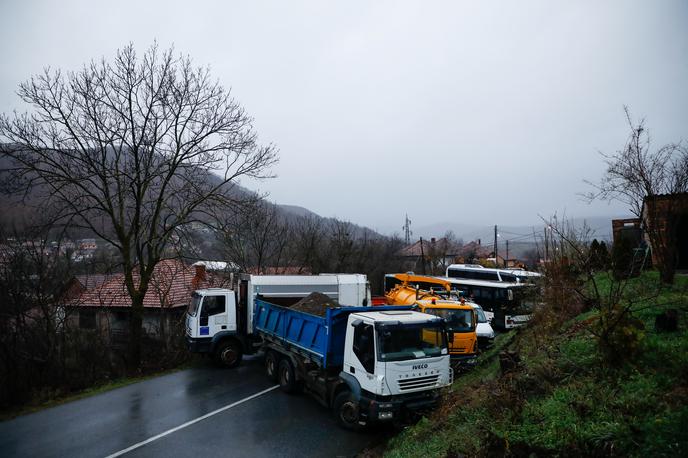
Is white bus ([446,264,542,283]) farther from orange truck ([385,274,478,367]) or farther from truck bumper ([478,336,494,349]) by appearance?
orange truck ([385,274,478,367])

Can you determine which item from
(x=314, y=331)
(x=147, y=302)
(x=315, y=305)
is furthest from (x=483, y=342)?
(x=147, y=302)

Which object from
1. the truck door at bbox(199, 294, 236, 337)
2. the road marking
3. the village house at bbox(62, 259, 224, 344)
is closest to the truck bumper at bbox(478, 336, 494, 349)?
the road marking

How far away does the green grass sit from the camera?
4680 mm

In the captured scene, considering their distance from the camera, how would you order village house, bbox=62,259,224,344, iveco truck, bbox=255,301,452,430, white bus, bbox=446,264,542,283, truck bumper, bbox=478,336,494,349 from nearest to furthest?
1. iveco truck, bbox=255,301,452,430
2. truck bumper, bbox=478,336,494,349
3. village house, bbox=62,259,224,344
4. white bus, bbox=446,264,542,283

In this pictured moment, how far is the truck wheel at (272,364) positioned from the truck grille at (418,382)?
4.96 m

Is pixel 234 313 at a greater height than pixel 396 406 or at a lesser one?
greater

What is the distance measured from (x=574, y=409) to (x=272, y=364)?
8412 mm

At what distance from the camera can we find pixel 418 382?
26.4ft

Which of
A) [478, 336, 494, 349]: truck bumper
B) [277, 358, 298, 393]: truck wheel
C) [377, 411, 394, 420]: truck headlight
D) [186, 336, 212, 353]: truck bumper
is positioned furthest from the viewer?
[478, 336, 494, 349]: truck bumper

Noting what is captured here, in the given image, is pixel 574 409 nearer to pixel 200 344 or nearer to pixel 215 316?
pixel 215 316

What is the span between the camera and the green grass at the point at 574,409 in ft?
15.4

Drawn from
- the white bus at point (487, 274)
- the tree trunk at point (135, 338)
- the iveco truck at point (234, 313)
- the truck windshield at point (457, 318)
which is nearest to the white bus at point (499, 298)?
the white bus at point (487, 274)

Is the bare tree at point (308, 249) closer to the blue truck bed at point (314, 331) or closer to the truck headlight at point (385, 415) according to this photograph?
the blue truck bed at point (314, 331)

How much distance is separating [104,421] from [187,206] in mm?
8331
